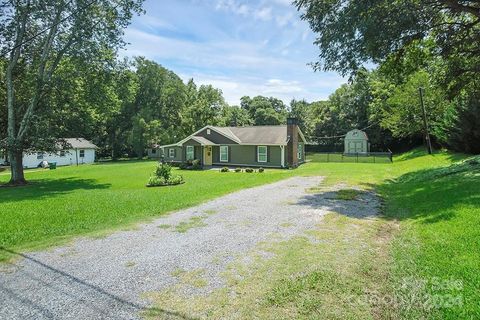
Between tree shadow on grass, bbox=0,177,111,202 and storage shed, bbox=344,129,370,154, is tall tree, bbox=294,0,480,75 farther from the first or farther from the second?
storage shed, bbox=344,129,370,154

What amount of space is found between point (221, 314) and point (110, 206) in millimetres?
8274

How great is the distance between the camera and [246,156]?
98.4 feet

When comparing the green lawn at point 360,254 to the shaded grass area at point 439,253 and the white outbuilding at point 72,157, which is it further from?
the white outbuilding at point 72,157

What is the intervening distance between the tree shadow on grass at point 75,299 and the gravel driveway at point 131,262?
1 cm

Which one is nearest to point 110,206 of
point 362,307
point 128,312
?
point 128,312

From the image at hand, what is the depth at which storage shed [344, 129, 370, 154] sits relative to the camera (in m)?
44.9

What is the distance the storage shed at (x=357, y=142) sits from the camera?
4488 cm

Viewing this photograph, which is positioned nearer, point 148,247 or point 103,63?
point 148,247

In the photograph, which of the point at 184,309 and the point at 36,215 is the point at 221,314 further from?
the point at 36,215

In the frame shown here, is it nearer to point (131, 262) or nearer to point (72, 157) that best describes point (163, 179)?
point (131, 262)

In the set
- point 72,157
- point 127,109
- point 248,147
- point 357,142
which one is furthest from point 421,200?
point 127,109

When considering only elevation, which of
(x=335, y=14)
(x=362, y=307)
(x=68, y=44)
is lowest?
(x=362, y=307)

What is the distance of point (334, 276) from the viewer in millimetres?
4918

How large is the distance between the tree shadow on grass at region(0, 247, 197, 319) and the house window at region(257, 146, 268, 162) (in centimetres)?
2447
